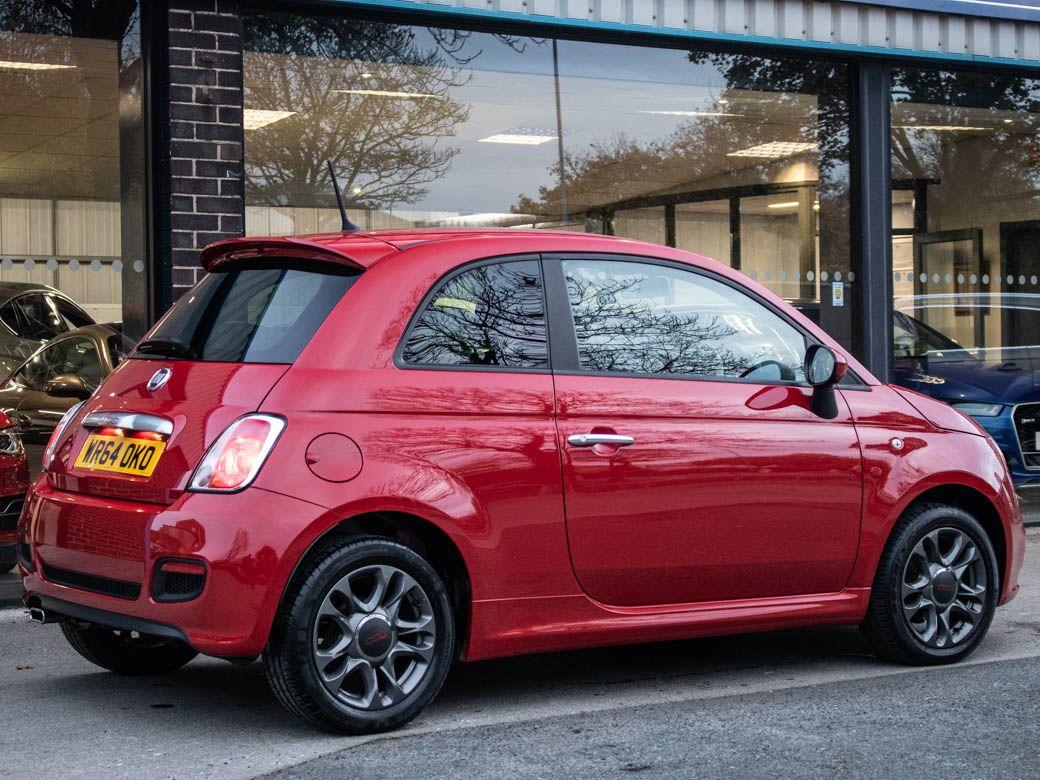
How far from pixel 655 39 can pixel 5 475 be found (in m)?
5.65

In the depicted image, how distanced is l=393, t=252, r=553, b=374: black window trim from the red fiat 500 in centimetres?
1

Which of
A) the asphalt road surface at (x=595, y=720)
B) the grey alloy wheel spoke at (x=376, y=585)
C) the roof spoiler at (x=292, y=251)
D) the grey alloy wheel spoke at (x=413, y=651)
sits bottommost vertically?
the asphalt road surface at (x=595, y=720)

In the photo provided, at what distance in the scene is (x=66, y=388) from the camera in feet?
30.4

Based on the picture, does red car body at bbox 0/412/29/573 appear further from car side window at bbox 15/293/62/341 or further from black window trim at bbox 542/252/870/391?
black window trim at bbox 542/252/870/391

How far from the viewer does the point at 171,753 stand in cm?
455

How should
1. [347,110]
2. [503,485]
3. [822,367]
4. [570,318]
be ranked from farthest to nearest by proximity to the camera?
1. [347,110]
2. [822,367]
3. [570,318]
4. [503,485]

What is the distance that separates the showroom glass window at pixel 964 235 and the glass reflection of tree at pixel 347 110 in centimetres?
378

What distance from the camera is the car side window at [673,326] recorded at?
5254 mm

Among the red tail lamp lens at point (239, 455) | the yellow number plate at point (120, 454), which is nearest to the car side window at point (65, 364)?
the yellow number plate at point (120, 454)

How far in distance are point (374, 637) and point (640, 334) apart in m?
1.46

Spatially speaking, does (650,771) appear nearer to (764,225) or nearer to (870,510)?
(870,510)

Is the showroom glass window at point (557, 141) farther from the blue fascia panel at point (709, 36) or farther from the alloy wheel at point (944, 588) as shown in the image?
the alloy wheel at point (944, 588)

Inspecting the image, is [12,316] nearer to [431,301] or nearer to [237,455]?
[431,301]

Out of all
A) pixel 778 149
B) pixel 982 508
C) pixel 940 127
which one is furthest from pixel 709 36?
pixel 982 508
